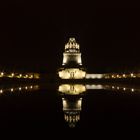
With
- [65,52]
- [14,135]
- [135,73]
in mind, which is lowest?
[14,135]

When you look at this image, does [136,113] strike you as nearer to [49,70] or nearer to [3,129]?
[3,129]

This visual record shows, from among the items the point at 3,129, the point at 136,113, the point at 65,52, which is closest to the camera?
the point at 3,129

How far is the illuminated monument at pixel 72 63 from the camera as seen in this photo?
114387 mm

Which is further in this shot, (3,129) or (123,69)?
(123,69)

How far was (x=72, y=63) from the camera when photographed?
11975cm

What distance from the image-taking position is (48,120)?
1741cm

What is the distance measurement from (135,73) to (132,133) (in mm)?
79418

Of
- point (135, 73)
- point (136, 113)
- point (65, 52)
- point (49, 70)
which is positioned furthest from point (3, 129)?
point (65, 52)

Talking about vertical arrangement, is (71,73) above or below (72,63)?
below

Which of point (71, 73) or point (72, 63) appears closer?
point (71, 73)

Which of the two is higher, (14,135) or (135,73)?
→ (135,73)

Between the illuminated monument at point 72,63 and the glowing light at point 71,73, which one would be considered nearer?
the glowing light at point 71,73

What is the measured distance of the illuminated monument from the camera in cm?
11439

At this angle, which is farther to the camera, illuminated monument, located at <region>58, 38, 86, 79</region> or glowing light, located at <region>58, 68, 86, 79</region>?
illuminated monument, located at <region>58, 38, 86, 79</region>
